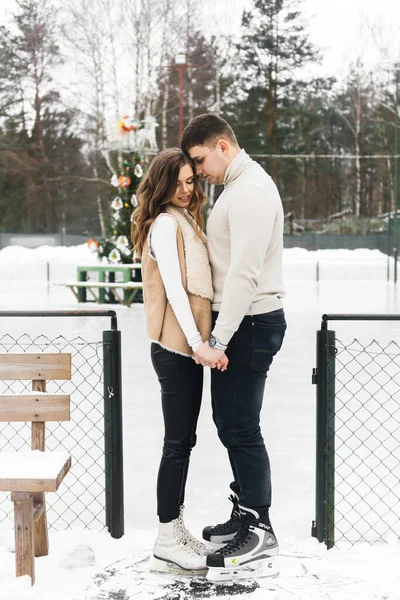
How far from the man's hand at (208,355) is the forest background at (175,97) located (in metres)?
26.5

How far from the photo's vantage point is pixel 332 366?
3.44 meters

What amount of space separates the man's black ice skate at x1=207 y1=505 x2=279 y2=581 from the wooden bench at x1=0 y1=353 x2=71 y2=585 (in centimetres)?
68

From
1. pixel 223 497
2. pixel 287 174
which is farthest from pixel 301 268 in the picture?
pixel 223 497

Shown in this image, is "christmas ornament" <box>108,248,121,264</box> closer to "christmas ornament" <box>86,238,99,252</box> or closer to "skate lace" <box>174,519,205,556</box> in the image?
"christmas ornament" <box>86,238,99,252</box>

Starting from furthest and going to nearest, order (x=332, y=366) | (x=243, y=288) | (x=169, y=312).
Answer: (x=332, y=366)
(x=169, y=312)
(x=243, y=288)

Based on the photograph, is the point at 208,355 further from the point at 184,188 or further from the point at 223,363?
the point at 184,188

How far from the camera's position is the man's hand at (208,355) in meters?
3.01

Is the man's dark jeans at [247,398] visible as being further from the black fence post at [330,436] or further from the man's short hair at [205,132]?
the man's short hair at [205,132]

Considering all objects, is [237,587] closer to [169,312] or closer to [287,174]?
[169,312]

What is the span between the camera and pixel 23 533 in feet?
9.66

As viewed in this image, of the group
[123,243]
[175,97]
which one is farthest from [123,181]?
[175,97]

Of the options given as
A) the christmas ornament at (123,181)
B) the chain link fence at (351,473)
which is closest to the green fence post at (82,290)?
the christmas ornament at (123,181)

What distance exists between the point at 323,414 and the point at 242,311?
2.30 feet

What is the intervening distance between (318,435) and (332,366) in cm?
30
